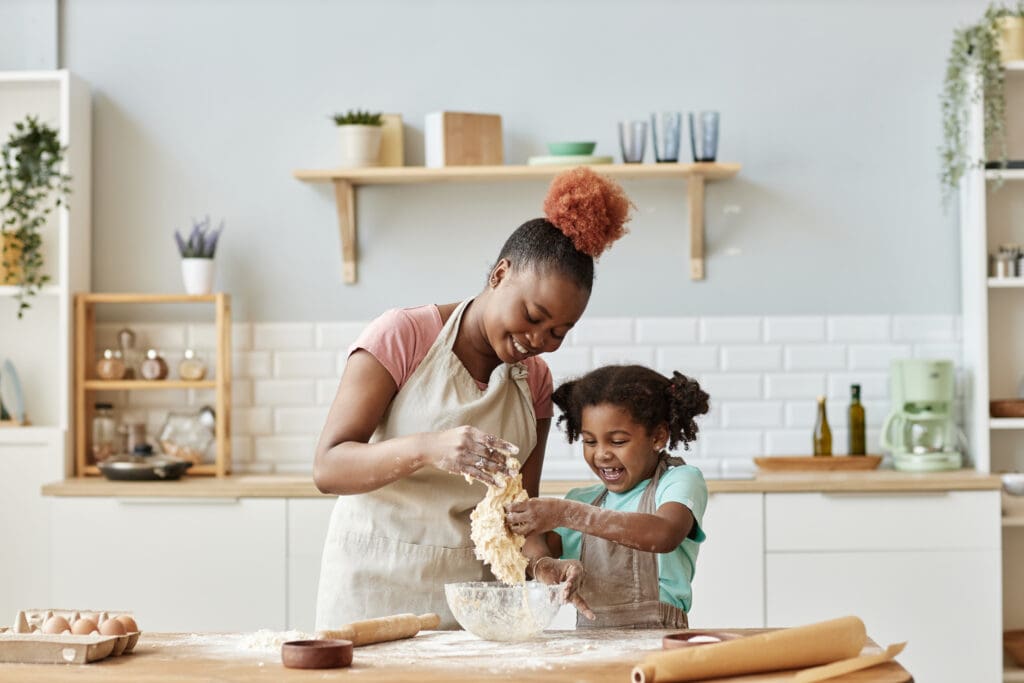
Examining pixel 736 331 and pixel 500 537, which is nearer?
pixel 500 537

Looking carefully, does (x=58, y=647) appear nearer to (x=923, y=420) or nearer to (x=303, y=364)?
(x=303, y=364)

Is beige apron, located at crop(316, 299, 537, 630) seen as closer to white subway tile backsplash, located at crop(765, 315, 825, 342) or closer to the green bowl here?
the green bowl

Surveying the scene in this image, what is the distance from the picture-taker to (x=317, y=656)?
6.13 ft

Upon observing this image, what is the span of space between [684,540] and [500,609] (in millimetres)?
549

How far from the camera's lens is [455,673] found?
184 cm

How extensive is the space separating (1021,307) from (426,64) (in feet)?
7.83

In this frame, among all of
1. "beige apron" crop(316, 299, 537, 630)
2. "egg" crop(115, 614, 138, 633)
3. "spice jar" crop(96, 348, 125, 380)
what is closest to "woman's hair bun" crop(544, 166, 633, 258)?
"beige apron" crop(316, 299, 537, 630)

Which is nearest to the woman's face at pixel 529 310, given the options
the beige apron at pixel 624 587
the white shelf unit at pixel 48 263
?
the beige apron at pixel 624 587

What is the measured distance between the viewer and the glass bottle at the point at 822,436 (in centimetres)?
452

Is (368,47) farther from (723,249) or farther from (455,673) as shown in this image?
(455,673)

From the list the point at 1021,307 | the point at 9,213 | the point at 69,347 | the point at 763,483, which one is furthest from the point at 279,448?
the point at 1021,307

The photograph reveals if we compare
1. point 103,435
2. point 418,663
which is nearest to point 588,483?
point 103,435

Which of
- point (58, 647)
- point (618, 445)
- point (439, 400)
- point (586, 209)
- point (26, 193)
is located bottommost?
point (58, 647)

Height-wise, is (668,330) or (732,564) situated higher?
(668,330)
